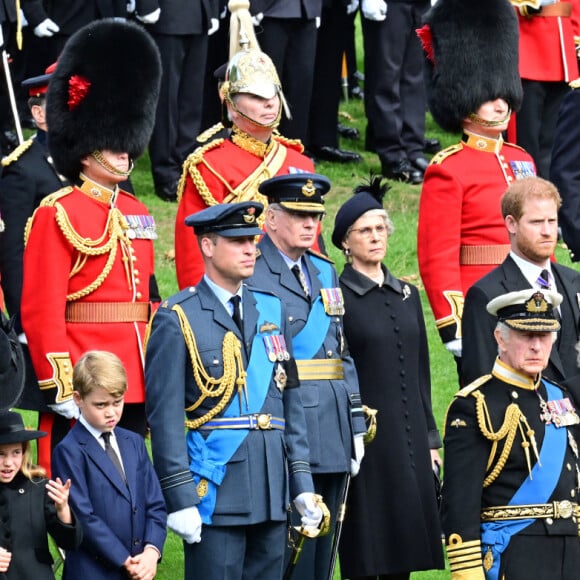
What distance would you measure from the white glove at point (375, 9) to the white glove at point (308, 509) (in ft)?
24.8

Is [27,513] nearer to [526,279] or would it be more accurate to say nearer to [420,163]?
[526,279]

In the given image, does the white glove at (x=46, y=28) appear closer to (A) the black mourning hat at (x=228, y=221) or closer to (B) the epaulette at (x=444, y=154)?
(B) the epaulette at (x=444, y=154)

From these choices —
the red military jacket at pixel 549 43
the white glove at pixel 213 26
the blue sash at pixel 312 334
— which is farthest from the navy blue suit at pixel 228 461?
the white glove at pixel 213 26

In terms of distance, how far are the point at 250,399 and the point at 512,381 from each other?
114cm

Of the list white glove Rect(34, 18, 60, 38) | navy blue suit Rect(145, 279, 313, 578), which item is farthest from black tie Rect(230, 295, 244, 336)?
white glove Rect(34, 18, 60, 38)

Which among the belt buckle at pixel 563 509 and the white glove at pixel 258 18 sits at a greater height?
the white glove at pixel 258 18

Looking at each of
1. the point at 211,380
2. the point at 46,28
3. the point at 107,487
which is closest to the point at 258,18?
the point at 46,28

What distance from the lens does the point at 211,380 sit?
8.21 meters

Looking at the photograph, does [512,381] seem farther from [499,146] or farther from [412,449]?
[499,146]

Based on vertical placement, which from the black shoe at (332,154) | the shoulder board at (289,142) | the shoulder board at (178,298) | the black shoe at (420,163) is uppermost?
the black shoe at (332,154)

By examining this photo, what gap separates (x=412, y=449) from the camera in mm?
9523

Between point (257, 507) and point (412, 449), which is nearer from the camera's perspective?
point (257, 507)

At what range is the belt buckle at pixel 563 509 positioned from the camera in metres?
7.74

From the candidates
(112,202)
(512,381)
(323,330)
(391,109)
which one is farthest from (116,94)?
(391,109)
